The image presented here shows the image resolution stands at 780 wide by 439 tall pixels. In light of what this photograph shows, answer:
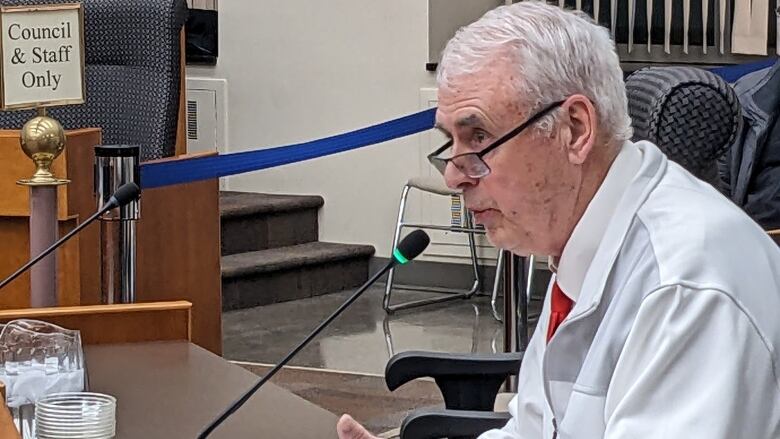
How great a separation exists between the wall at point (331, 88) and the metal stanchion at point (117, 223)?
3475mm

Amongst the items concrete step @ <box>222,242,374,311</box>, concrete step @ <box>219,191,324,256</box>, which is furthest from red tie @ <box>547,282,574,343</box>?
concrete step @ <box>219,191,324,256</box>

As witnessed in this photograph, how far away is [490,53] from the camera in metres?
1.47

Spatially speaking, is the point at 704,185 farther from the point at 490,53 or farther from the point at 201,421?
the point at 201,421

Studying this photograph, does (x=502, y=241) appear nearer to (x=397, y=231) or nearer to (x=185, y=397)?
(x=185, y=397)

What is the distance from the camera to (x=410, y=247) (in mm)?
→ 1761

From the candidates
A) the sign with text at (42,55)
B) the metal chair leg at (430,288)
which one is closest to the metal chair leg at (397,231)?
the metal chair leg at (430,288)

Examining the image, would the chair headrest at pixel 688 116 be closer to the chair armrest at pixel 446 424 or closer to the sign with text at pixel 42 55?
the chair armrest at pixel 446 424

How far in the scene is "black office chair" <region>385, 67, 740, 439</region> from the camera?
2.21 metres

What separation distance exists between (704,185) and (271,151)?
2.52 metres

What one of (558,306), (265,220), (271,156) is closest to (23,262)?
(271,156)

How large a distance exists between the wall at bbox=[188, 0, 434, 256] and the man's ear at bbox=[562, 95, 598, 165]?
15.3ft

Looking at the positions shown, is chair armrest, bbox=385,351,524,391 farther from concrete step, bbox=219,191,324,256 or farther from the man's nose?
concrete step, bbox=219,191,324,256

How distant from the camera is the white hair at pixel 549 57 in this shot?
1.46m

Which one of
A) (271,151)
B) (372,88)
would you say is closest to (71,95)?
(271,151)
